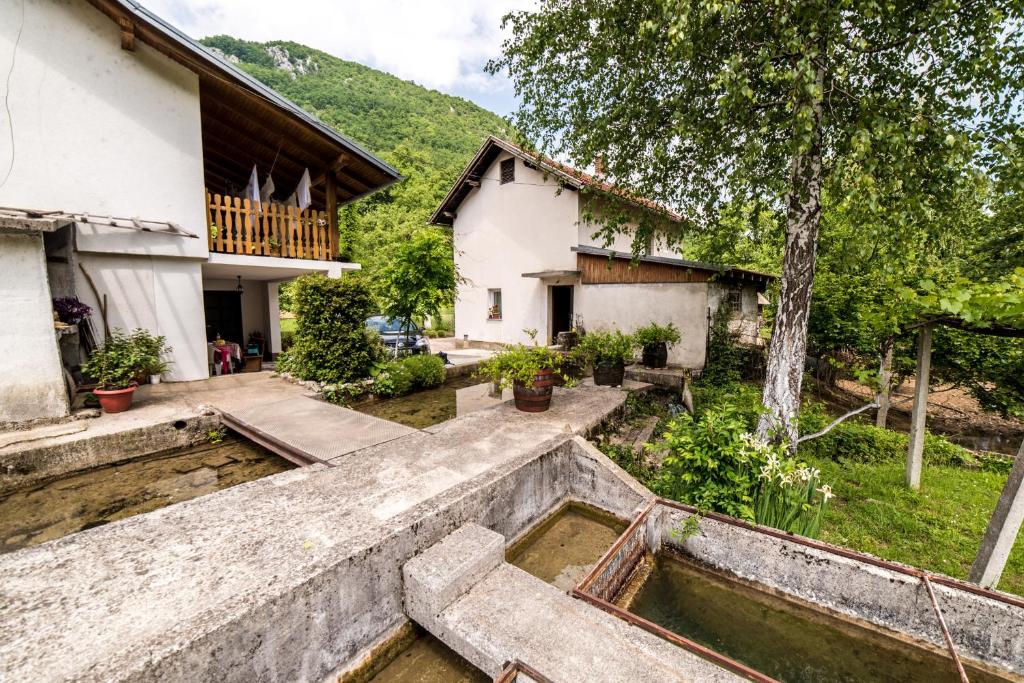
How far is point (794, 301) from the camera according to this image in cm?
483

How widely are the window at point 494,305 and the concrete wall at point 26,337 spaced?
40.0ft

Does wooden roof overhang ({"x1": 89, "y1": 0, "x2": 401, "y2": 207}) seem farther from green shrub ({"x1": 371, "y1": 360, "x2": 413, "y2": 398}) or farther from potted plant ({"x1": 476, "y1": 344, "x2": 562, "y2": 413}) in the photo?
potted plant ({"x1": 476, "y1": 344, "x2": 562, "y2": 413})

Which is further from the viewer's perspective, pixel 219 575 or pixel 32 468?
pixel 32 468

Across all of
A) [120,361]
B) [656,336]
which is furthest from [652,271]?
[120,361]

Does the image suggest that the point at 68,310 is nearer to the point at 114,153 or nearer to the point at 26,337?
the point at 26,337

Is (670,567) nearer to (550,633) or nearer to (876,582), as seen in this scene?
(876,582)

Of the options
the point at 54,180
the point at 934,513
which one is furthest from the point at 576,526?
the point at 54,180

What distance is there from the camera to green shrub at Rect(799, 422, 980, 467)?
6758 mm

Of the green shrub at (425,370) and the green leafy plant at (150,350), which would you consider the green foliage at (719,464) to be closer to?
the green shrub at (425,370)

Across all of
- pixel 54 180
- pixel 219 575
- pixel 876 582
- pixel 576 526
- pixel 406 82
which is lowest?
pixel 576 526

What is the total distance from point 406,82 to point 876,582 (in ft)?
198

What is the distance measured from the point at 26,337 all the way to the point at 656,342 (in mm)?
11275

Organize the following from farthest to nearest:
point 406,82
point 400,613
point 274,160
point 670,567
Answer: point 406,82 → point 274,160 → point 670,567 → point 400,613

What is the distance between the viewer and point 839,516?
4375mm
